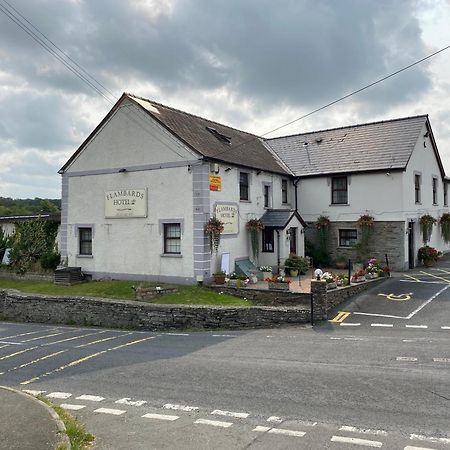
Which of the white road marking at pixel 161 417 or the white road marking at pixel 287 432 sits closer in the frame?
the white road marking at pixel 287 432

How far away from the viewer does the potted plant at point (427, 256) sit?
26.5 metres

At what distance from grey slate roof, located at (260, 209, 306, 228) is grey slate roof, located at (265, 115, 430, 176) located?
4.70 meters

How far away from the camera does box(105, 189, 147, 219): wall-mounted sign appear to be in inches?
874

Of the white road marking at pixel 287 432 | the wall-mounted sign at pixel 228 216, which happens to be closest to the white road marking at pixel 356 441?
the white road marking at pixel 287 432

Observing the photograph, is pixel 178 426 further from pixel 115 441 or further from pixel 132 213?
pixel 132 213

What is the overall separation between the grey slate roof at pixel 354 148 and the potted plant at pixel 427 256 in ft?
18.4

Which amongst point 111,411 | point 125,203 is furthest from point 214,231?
point 111,411

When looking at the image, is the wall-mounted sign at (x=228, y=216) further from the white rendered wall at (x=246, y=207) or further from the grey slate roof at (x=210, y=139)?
the grey slate roof at (x=210, y=139)

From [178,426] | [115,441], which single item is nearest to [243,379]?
[178,426]

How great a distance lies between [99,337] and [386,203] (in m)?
17.6

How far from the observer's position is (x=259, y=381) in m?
9.62

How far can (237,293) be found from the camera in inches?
754

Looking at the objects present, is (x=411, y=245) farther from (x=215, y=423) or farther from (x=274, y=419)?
(x=215, y=423)

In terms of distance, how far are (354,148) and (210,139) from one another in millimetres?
9980
